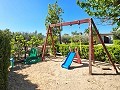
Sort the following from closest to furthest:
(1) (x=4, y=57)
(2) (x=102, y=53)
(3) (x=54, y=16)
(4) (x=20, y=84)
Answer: (1) (x=4, y=57), (4) (x=20, y=84), (2) (x=102, y=53), (3) (x=54, y=16)

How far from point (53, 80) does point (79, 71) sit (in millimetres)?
2084

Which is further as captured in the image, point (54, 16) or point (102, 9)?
point (54, 16)

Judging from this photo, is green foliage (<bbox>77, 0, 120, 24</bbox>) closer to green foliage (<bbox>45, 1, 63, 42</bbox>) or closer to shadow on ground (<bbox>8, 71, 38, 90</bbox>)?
shadow on ground (<bbox>8, 71, 38, 90</bbox>)

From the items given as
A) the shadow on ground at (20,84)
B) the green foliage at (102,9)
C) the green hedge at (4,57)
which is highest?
the green foliage at (102,9)

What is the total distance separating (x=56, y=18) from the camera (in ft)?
94.3

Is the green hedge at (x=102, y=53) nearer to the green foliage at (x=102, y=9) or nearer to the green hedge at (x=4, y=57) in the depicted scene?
the green foliage at (x=102, y=9)

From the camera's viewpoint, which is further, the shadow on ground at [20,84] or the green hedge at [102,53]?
the green hedge at [102,53]

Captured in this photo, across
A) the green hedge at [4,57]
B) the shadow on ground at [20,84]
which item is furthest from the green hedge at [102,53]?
the green hedge at [4,57]

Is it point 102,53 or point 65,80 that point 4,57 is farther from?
point 102,53

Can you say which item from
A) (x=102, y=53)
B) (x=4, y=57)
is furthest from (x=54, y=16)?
(x=4, y=57)

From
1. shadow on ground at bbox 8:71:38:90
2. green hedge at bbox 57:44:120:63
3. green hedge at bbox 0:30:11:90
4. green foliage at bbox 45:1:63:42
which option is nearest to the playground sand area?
shadow on ground at bbox 8:71:38:90

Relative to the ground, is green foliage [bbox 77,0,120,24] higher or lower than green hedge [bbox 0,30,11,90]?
higher

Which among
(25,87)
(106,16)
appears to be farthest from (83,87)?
(106,16)

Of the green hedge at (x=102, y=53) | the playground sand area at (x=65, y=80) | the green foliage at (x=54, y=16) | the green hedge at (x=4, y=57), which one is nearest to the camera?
the green hedge at (x=4, y=57)
